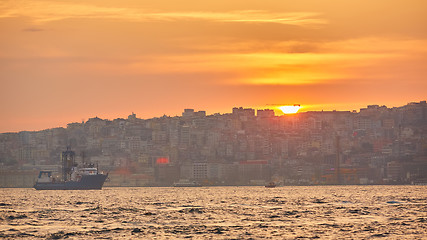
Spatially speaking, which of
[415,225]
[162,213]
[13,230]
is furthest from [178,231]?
[162,213]

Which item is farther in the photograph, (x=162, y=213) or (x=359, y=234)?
(x=162, y=213)

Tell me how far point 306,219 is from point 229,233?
1784 centimetres

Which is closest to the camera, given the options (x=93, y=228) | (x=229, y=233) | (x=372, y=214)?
(x=229, y=233)

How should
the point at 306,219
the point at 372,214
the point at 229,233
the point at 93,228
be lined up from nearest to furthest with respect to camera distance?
the point at 229,233 → the point at 93,228 → the point at 306,219 → the point at 372,214

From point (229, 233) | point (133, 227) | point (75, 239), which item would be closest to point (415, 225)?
point (229, 233)

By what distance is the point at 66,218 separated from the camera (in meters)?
93.1

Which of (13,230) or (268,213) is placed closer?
(13,230)

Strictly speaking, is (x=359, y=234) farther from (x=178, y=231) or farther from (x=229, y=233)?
(x=178, y=231)

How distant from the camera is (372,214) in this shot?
9800 centimetres

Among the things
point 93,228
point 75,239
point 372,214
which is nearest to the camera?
point 75,239

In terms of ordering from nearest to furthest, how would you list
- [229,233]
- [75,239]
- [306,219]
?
[75,239]
[229,233]
[306,219]

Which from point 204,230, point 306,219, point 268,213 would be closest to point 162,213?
point 268,213

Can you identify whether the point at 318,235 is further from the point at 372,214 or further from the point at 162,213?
the point at 162,213

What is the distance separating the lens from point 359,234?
71.9 m
